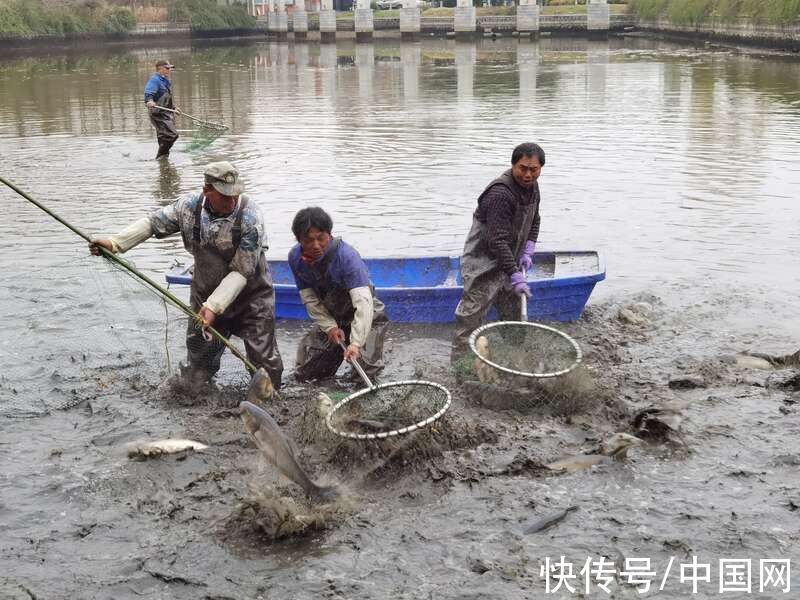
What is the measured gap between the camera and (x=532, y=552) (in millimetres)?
5289

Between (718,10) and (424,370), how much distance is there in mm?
48005

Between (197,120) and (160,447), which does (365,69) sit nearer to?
(197,120)

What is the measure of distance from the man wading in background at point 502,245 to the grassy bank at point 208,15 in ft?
235

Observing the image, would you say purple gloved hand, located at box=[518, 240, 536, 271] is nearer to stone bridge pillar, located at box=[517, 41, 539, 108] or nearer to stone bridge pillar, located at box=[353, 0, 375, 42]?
stone bridge pillar, located at box=[517, 41, 539, 108]

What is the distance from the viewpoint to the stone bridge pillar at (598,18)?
207ft

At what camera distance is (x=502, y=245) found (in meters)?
7.37

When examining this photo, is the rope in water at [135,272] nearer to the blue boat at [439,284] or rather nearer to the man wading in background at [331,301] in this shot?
the man wading in background at [331,301]

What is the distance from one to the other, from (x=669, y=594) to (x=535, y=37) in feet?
205

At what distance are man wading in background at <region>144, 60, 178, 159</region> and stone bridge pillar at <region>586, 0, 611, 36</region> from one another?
50083 mm

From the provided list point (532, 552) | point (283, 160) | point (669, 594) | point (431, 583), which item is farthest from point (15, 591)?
point (283, 160)

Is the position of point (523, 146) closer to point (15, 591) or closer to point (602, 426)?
point (602, 426)

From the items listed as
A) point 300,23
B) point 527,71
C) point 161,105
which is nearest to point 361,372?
point 161,105

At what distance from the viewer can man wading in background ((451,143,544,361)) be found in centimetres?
728

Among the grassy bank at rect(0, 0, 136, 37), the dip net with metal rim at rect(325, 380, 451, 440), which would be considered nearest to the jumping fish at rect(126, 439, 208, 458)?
the dip net with metal rim at rect(325, 380, 451, 440)
